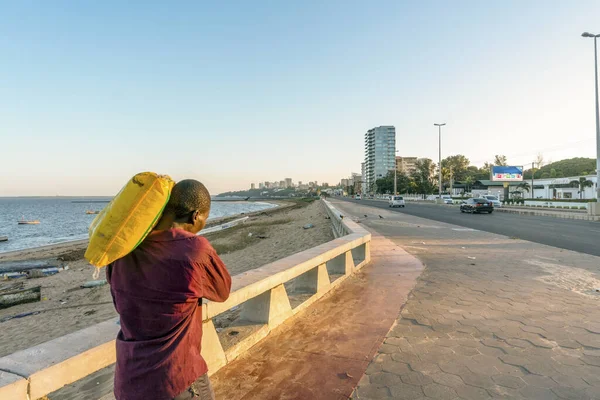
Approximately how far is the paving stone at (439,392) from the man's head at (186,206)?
2.25 m

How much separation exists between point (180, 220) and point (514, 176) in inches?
2541

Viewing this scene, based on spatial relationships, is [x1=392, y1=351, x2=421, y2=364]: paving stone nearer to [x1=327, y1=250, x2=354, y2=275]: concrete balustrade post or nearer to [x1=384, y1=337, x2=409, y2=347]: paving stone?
[x1=384, y1=337, x2=409, y2=347]: paving stone

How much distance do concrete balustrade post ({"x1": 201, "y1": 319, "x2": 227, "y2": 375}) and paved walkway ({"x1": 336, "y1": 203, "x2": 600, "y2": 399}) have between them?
3.87 ft

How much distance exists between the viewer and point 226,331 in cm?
372

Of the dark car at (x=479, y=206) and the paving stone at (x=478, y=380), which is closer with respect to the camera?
the paving stone at (x=478, y=380)

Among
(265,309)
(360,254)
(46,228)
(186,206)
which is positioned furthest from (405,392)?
(46,228)

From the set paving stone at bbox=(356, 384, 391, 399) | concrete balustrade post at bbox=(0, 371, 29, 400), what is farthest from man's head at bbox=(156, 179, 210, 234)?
paving stone at bbox=(356, 384, 391, 399)

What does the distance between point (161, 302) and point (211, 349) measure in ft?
5.50

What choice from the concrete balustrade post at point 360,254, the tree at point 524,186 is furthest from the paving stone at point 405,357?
the tree at point 524,186

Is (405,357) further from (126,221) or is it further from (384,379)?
(126,221)

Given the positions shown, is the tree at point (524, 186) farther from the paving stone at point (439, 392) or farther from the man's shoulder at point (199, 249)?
the man's shoulder at point (199, 249)

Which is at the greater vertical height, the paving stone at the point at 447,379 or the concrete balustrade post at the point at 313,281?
the concrete balustrade post at the point at 313,281

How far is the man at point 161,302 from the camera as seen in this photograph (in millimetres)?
1583

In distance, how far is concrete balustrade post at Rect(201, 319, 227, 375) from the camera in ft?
9.75
